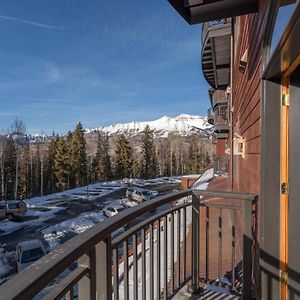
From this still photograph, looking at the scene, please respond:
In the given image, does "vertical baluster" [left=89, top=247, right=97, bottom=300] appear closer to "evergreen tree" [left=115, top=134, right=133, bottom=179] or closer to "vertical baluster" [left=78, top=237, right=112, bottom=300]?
"vertical baluster" [left=78, top=237, right=112, bottom=300]

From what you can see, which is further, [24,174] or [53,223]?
[24,174]

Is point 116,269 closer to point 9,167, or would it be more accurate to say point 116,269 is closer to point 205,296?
point 205,296

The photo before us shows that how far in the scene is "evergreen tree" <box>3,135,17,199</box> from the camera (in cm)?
3762

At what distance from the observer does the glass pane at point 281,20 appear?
5.68 ft

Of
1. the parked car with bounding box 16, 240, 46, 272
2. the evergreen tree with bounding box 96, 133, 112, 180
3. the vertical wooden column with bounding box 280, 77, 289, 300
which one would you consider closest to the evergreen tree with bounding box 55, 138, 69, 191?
the evergreen tree with bounding box 96, 133, 112, 180

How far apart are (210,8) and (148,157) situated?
50411 mm

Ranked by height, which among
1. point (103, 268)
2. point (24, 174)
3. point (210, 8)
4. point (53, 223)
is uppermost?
point (210, 8)

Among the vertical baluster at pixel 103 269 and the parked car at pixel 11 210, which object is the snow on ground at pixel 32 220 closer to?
the parked car at pixel 11 210

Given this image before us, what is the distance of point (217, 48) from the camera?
900cm

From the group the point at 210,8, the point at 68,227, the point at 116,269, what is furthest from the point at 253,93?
the point at 68,227

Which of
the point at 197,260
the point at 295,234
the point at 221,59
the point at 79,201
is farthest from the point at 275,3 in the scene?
the point at 79,201

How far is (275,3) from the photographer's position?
2.09 m

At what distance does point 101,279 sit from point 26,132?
134 ft

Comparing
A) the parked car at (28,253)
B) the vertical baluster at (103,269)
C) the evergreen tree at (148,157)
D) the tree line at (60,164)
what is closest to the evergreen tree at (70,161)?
the tree line at (60,164)
